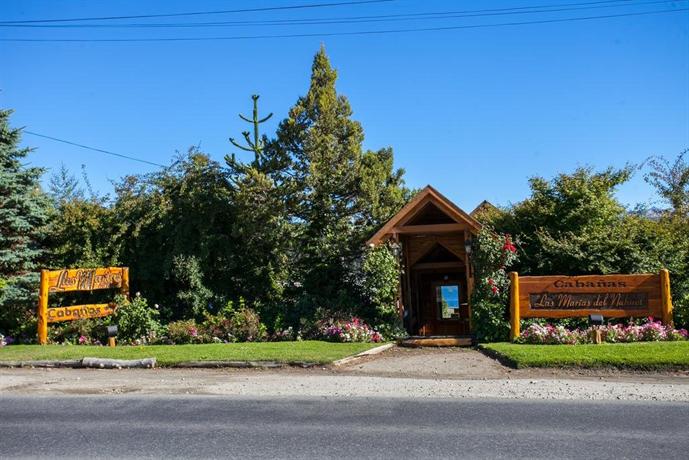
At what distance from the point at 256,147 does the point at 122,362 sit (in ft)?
29.0

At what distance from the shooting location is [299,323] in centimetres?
1677

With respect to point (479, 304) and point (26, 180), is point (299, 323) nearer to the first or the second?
point (479, 304)

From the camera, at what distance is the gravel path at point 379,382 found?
28.9ft

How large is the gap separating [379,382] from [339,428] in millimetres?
3314

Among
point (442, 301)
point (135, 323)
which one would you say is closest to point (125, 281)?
point (135, 323)

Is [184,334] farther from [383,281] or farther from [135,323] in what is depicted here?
[383,281]

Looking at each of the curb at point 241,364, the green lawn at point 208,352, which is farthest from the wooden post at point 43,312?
the curb at point 241,364

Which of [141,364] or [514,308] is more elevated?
[514,308]

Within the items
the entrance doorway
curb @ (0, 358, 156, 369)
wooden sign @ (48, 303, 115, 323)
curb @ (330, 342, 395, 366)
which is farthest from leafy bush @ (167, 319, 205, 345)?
the entrance doorway

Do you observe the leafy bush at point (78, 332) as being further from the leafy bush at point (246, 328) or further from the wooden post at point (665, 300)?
the wooden post at point (665, 300)

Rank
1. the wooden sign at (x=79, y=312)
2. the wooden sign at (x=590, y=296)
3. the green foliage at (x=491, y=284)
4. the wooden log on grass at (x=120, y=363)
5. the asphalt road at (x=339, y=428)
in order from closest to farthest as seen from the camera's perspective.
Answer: the asphalt road at (x=339, y=428) < the wooden log on grass at (x=120, y=363) < the wooden sign at (x=590, y=296) < the green foliage at (x=491, y=284) < the wooden sign at (x=79, y=312)

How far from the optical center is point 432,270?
19312 millimetres

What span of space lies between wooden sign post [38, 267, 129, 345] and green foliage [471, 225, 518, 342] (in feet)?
33.1

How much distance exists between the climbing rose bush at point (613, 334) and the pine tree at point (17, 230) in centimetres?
1393
